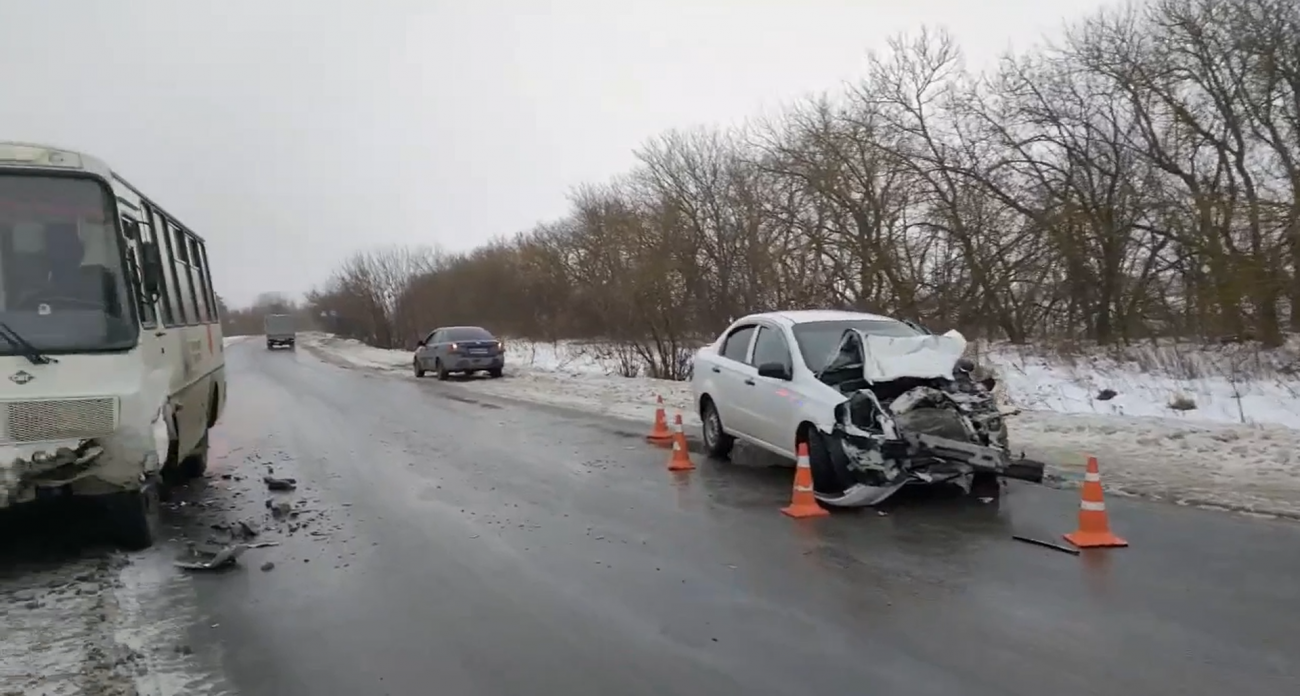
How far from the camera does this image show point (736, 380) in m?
10.6

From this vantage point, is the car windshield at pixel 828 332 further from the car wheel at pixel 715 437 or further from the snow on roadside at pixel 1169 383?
the snow on roadside at pixel 1169 383

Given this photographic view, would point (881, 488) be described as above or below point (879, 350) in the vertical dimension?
below

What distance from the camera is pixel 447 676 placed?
4473 millimetres

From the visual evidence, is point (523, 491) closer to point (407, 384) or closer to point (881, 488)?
point (881, 488)

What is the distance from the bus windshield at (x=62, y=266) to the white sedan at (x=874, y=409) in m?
5.55

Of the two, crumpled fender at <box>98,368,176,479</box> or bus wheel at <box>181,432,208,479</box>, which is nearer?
crumpled fender at <box>98,368,176,479</box>

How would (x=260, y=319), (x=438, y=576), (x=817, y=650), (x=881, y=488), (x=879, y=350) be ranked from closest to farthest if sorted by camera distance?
(x=817, y=650) → (x=438, y=576) → (x=881, y=488) → (x=879, y=350) → (x=260, y=319)

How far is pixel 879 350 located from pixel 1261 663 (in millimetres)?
4513

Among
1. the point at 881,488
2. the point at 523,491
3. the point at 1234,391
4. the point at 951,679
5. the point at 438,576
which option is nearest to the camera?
the point at 951,679

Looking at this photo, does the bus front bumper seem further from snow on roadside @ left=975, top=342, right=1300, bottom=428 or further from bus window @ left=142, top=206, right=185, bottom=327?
snow on roadside @ left=975, top=342, right=1300, bottom=428

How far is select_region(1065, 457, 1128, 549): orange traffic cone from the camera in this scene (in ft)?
21.6

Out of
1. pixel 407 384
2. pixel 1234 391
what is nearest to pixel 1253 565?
pixel 1234 391

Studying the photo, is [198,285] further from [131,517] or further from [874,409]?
[874,409]

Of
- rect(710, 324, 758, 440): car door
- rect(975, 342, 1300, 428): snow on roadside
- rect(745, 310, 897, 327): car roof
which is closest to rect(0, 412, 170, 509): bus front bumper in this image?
rect(710, 324, 758, 440): car door
